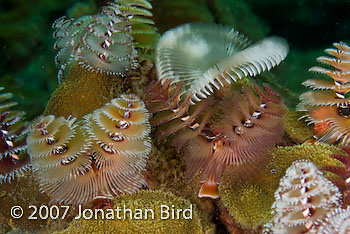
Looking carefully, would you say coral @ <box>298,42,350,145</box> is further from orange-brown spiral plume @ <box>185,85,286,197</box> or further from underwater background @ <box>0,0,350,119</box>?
underwater background @ <box>0,0,350,119</box>

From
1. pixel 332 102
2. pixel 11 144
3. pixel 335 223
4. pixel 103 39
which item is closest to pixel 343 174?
pixel 335 223

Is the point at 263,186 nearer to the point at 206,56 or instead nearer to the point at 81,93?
the point at 206,56

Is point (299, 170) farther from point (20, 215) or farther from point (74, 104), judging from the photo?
point (20, 215)

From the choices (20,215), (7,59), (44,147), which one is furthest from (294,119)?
(7,59)

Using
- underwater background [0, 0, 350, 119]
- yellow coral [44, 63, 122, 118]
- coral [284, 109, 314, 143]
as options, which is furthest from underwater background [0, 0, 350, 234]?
yellow coral [44, 63, 122, 118]

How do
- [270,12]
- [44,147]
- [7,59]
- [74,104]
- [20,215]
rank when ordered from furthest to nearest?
1. [270,12]
2. [7,59]
3. [74,104]
4. [20,215]
5. [44,147]

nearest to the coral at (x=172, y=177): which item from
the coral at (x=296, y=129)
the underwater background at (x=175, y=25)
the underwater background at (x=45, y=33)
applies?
the underwater background at (x=175, y=25)
